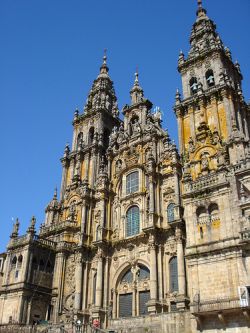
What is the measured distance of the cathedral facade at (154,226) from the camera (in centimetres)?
2733

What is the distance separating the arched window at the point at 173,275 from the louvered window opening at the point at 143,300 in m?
2.70

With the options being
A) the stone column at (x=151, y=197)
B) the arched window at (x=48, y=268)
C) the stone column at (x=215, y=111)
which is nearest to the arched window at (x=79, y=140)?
the stone column at (x=151, y=197)

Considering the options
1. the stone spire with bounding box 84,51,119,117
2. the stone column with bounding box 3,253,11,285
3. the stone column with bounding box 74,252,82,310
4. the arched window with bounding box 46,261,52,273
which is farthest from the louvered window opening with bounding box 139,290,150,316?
the stone spire with bounding box 84,51,119,117

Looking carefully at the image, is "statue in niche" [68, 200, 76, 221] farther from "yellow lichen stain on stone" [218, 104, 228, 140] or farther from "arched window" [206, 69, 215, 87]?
"arched window" [206, 69, 215, 87]

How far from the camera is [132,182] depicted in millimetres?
42781

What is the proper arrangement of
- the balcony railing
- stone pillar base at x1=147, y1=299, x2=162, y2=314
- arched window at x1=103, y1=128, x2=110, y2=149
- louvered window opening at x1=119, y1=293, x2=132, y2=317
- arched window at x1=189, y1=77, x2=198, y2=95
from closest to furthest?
the balcony railing, stone pillar base at x1=147, y1=299, x2=162, y2=314, louvered window opening at x1=119, y1=293, x2=132, y2=317, arched window at x1=189, y1=77, x2=198, y2=95, arched window at x1=103, y1=128, x2=110, y2=149

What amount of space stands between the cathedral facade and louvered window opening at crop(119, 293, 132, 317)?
0.38 feet

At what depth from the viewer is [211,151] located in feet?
122

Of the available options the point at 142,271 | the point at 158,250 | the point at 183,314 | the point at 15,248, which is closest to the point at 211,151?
the point at 158,250

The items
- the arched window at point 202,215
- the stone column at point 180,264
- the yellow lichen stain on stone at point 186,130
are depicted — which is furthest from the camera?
the yellow lichen stain on stone at point 186,130

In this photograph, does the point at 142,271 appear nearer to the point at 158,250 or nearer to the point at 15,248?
the point at 158,250

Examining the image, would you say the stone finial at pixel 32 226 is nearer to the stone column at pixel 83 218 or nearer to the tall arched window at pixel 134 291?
the stone column at pixel 83 218

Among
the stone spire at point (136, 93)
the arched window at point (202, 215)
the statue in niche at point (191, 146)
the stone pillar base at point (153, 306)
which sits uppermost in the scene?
the stone spire at point (136, 93)

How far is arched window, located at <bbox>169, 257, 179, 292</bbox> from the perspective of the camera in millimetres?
34156
